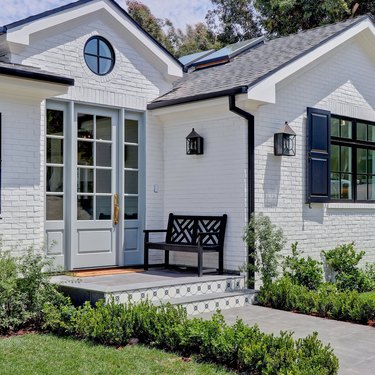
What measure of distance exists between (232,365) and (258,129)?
14.9ft

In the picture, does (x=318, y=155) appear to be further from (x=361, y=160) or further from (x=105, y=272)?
(x=105, y=272)

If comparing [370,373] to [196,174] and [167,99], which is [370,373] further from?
[167,99]

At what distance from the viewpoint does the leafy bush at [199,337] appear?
4918 mm

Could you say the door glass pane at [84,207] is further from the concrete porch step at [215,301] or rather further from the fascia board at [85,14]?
the fascia board at [85,14]

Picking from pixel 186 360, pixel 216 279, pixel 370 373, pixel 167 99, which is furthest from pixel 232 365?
pixel 167 99

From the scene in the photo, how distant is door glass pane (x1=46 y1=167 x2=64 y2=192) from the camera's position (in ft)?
28.6

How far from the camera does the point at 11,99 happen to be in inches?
307

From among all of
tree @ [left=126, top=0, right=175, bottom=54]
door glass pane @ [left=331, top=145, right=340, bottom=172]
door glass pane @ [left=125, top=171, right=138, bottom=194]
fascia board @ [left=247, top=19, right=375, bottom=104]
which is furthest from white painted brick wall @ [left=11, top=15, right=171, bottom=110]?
tree @ [left=126, top=0, right=175, bottom=54]

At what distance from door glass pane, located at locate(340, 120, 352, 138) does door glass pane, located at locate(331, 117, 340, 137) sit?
143 mm

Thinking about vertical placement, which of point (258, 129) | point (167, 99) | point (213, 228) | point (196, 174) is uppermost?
point (167, 99)

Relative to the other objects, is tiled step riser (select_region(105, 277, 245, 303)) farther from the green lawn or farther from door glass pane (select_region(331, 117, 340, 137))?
door glass pane (select_region(331, 117, 340, 137))

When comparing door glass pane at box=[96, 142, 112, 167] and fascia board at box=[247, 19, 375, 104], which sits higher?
fascia board at box=[247, 19, 375, 104]

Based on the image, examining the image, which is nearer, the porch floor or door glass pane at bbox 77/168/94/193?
the porch floor

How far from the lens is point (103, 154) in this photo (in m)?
9.41
